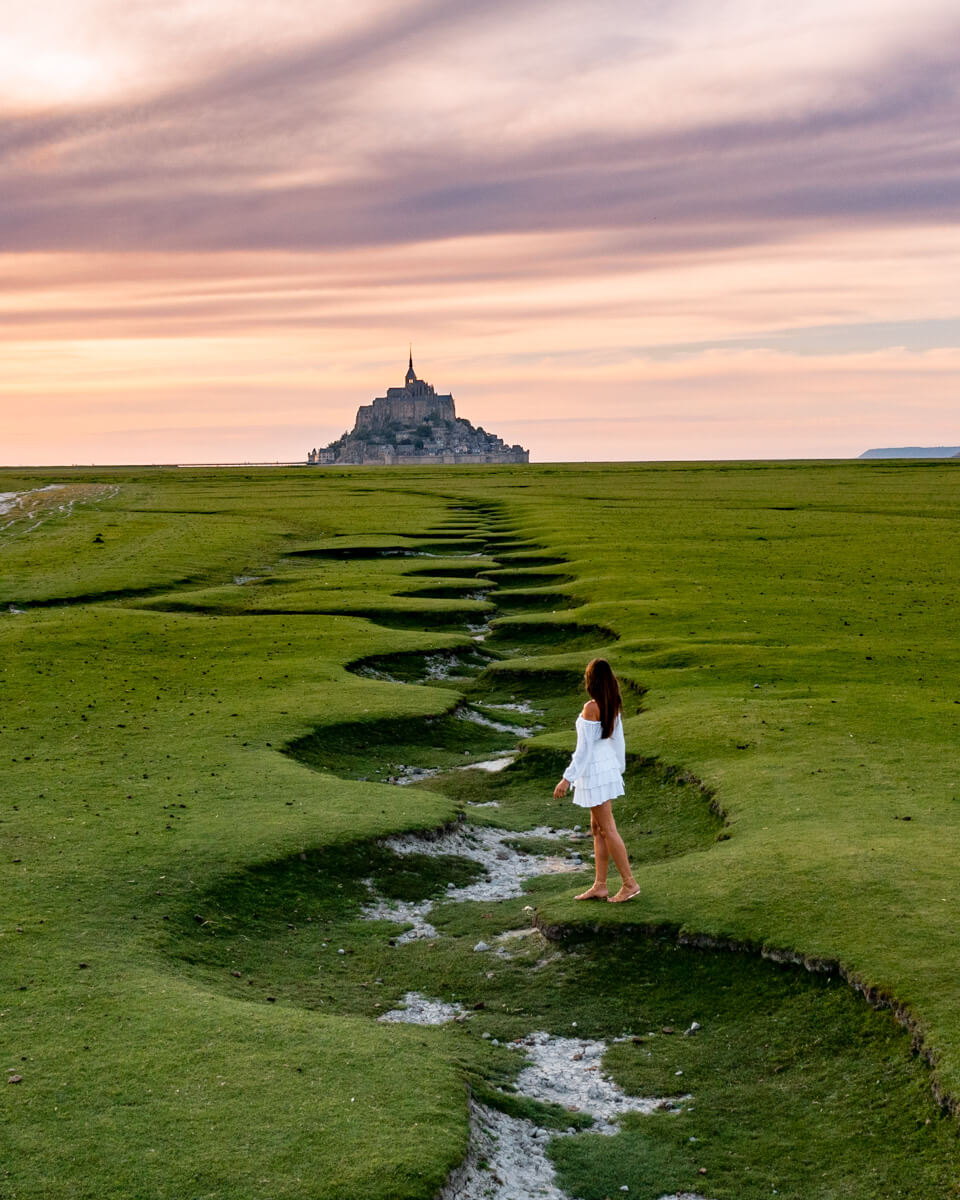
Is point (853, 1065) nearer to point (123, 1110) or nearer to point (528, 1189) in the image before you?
point (528, 1189)

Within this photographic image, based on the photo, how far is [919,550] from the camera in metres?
61.7

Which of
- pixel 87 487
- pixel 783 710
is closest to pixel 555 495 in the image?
pixel 87 487

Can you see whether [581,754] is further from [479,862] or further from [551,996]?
[479,862]

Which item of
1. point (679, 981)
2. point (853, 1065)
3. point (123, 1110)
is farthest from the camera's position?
point (679, 981)

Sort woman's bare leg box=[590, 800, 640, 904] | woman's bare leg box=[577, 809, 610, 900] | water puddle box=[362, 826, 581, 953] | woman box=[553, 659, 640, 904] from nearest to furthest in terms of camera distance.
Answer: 1. woman box=[553, 659, 640, 904]
2. woman's bare leg box=[590, 800, 640, 904]
3. woman's bare leg box=[577, 809, 610, 900]
4. water puddle box=[362, 826, 581, 953]

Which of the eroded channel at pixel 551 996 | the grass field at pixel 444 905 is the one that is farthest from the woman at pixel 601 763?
the eroded channel at pixel 551 996

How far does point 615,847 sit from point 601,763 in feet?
4.05

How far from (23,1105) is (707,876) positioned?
970 cm

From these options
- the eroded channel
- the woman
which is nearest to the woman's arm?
the woman

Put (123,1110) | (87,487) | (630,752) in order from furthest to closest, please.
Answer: (87,487) < (630,752) < (123,1110)

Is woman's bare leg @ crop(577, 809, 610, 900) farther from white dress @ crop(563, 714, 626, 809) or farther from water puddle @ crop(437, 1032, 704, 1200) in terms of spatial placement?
water puddle @ crop(437, 1032, 704, 1200)

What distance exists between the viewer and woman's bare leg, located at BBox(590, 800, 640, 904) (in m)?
16.2

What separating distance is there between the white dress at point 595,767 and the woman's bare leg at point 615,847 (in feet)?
0.60

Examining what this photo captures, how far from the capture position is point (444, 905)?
733 inches
